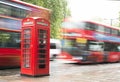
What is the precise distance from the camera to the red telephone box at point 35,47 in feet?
41.6

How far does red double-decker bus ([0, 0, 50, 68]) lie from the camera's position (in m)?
15.7

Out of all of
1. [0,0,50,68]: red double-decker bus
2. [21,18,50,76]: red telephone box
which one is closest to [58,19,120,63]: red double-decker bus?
[0,0,50,68]: red double-decker bus

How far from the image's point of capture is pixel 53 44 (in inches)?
1179

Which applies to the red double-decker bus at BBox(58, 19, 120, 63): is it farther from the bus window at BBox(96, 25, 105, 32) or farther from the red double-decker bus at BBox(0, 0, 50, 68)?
the red double-decker bus at BBox(0, 0, 50, 68)

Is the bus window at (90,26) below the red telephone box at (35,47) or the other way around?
the other way around

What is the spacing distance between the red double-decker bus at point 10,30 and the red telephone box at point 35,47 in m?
2.68

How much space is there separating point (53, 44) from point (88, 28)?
26.3 ft

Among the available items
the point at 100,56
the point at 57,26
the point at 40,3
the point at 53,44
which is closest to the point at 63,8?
the point at 57,26

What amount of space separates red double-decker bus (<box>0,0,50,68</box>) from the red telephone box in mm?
2684

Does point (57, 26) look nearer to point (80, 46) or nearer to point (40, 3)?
point (40, 3)

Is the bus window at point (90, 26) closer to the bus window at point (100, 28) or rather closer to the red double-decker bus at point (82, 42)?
the red double-decker bus at point (82, 42)

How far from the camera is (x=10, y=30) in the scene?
53.1 ft

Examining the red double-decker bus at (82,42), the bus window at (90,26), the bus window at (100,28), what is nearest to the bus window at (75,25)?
the red double-decker bus at (82,42)

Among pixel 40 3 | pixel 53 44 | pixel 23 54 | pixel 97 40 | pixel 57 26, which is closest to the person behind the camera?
pixel 23 54
